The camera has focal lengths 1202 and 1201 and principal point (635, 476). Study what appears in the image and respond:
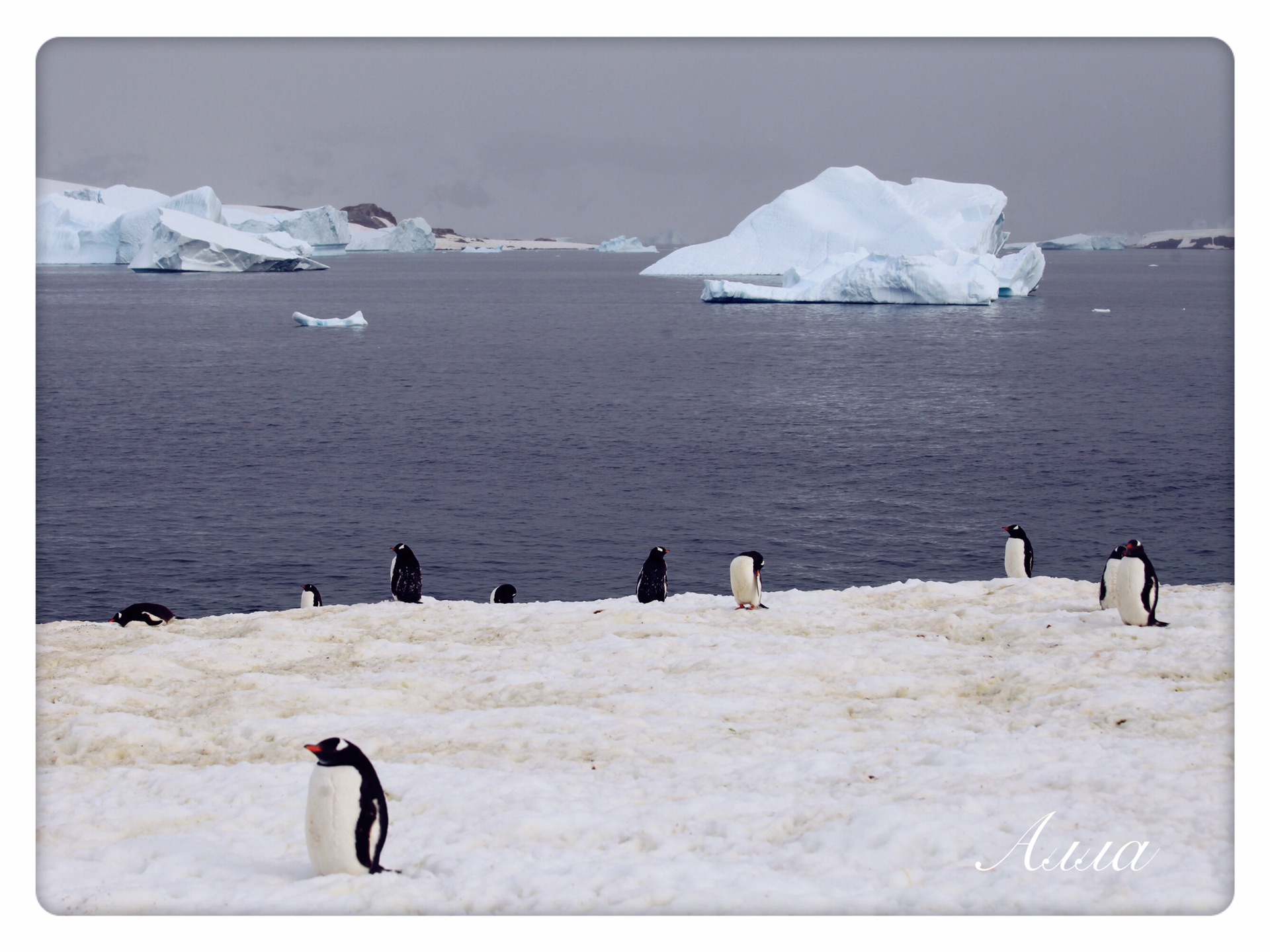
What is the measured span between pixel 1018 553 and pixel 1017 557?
0.07m

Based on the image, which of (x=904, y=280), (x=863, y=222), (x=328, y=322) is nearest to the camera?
(x=328, y=322)

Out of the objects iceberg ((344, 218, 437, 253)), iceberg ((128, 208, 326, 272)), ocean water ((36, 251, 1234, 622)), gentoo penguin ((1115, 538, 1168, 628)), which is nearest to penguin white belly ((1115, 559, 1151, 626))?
gentoo penguin ((1115, 538, 1168, 628))

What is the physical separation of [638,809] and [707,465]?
731 inches

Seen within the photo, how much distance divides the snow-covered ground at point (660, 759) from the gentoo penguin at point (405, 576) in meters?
2.33

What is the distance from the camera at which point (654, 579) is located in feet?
39.6

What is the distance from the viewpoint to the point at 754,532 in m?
19.9

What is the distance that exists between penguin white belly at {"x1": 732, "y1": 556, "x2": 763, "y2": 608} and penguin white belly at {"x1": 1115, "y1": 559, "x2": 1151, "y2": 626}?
3008 millimetres

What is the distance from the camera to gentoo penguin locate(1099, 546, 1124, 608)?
9.62m

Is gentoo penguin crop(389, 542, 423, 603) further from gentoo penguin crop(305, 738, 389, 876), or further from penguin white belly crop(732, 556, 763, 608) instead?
gentoo penguin crop(305, 738, 389, 876)

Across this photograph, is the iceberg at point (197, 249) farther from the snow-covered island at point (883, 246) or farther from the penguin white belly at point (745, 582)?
the penguin white belly at point (745, 582)

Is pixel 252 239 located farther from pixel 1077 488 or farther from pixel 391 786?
pixel 391 786

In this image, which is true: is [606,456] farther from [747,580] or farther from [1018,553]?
[747,580]

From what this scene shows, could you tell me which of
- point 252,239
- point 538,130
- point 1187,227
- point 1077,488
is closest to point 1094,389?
point 1077,488

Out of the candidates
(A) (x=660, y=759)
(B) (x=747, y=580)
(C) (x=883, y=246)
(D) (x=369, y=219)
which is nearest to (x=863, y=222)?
(C) (x=883, y=246)
